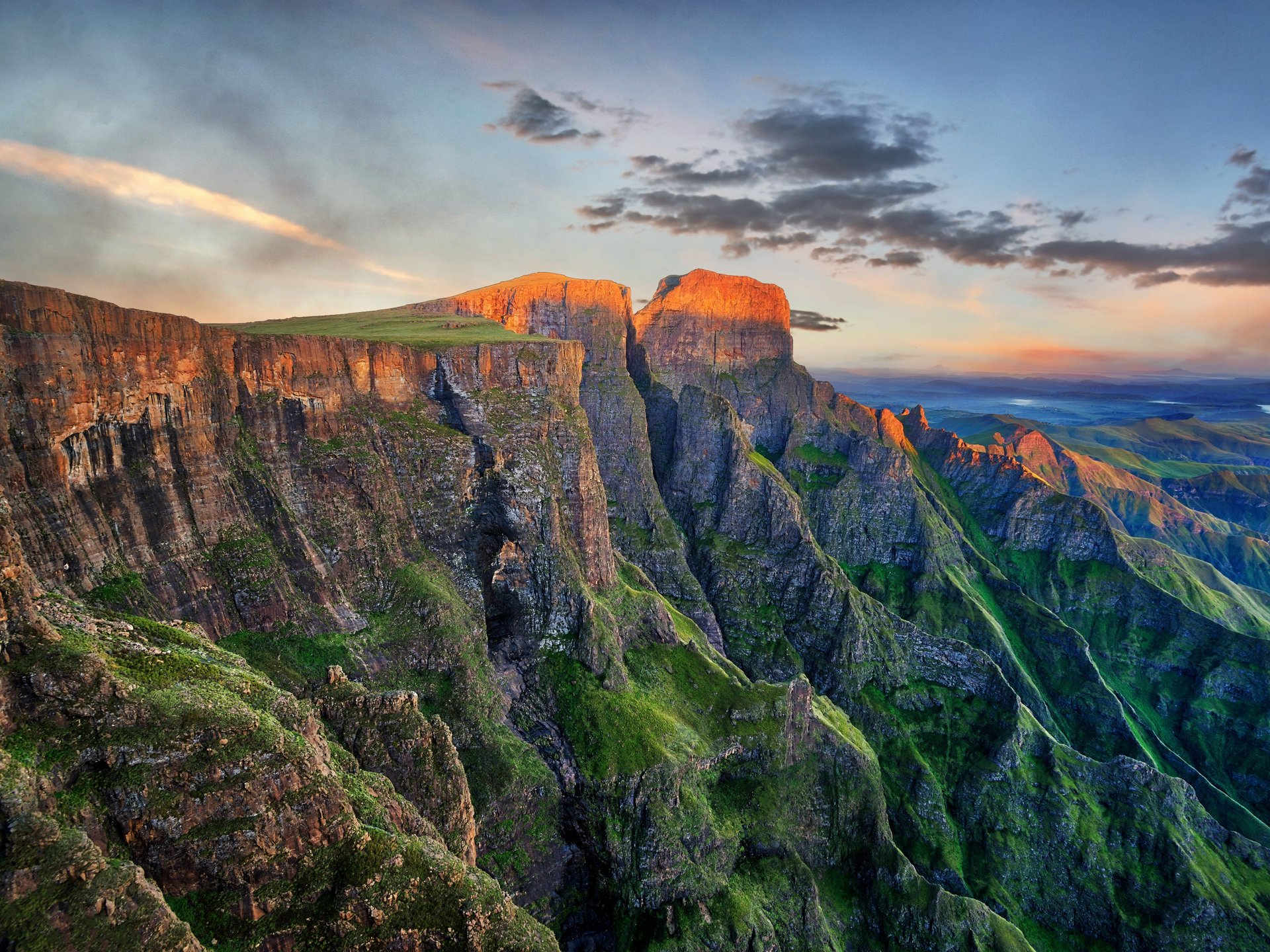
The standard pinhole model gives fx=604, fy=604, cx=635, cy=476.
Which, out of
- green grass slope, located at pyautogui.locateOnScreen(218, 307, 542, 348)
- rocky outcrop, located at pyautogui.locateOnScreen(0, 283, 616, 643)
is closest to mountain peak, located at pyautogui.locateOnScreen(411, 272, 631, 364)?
green grass slope, located at pyautogui.locateOnScreen(218, 307, 542, 348)

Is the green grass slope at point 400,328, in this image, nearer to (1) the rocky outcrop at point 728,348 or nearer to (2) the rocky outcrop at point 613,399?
(2) the rocky outcrop at point 613,399

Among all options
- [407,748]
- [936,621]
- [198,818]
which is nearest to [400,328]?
[407,748]

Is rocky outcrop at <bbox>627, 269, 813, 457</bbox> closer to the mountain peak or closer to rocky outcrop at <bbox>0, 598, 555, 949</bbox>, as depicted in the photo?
the mountain peak

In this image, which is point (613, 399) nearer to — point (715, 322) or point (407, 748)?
point (715, 322)

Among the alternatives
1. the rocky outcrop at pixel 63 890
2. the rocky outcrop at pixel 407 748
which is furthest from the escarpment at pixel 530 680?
the rocky outcrop at pixel 407 748

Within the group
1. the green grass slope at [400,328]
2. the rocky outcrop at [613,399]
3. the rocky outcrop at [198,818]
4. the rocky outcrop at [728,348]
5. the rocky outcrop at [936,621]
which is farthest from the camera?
the rocky outcrop at [728,348]

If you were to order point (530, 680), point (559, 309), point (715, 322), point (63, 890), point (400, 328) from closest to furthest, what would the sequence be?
point (63, 890) < point (530, 680) < point (400, 328) < point (559, 309) < point (715, 322)

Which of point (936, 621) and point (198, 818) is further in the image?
point (936, 621)

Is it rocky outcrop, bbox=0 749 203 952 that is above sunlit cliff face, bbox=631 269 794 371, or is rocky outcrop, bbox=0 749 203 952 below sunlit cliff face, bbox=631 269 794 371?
below
